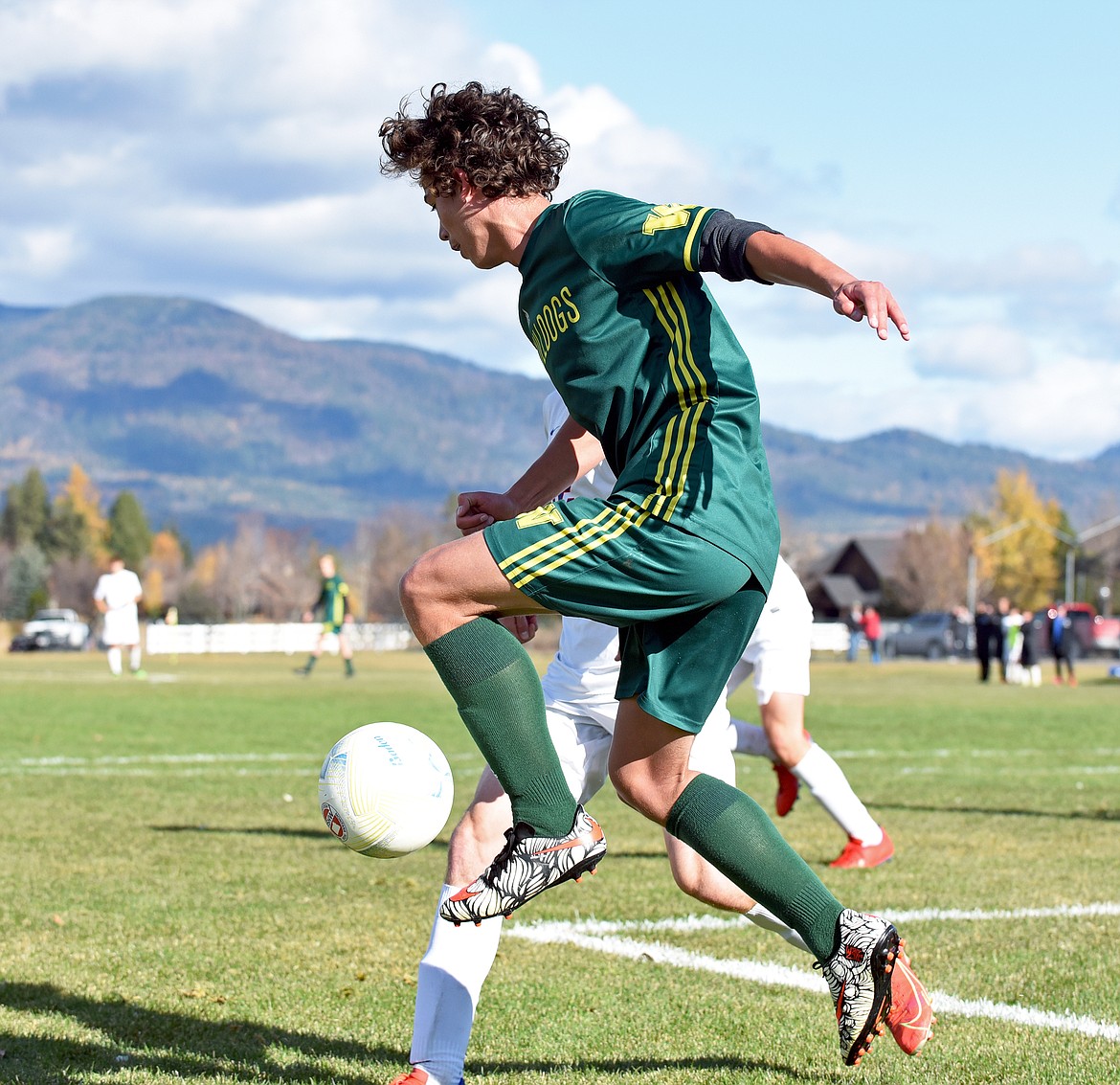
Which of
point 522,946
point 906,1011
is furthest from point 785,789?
point 906,1011

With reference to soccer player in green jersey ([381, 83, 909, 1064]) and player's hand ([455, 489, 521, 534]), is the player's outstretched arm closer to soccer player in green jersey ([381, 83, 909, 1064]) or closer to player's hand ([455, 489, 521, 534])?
soccer player in green jersey ([381, 83, 909, 1064])

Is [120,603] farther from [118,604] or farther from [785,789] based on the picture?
[785,789]

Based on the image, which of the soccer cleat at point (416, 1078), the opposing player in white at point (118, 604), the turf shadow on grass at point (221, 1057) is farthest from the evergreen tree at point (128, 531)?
the soccer cleat at point (416, 1078)

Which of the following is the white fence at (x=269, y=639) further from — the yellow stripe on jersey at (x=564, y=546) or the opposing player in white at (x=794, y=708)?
the yellow stripe on jersey at (x=564, y=546)

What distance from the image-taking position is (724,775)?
5348mm

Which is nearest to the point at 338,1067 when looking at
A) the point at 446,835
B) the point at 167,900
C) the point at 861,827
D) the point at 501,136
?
the point at 501,136

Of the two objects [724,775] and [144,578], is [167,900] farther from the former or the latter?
[144,578]

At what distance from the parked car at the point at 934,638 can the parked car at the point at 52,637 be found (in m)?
39.9

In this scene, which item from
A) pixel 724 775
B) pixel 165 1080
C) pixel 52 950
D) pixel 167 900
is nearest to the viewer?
pixel 165 1080

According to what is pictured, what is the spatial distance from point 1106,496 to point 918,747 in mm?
132646

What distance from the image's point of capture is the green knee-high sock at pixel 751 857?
3646mm

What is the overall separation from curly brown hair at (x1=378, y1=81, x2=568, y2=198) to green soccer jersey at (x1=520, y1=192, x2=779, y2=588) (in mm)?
147

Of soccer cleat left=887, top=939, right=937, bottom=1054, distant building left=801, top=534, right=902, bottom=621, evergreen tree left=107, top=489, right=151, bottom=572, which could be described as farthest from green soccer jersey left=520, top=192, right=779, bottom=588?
evergreen tree left=107, top=489, right=151, bottom=572

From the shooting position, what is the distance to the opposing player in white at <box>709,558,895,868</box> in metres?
7.48
